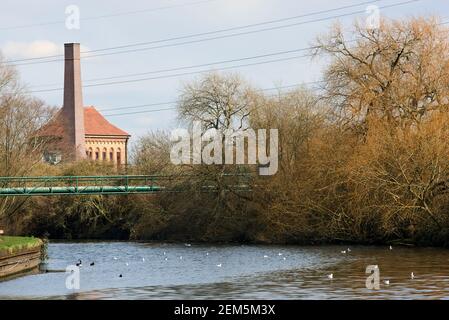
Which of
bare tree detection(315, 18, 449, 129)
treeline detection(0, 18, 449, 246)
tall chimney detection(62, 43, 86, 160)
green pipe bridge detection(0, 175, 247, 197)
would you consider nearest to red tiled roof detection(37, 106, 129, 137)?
tall chimney detection(62, 43, 86, 160)

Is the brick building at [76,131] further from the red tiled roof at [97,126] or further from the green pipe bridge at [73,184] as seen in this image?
the green pipe bridge at [73,184]

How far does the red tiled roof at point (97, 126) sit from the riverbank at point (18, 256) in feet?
280

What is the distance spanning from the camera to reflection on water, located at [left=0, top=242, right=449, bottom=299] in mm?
29750

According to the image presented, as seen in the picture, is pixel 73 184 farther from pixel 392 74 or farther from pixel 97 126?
pixel 97 126

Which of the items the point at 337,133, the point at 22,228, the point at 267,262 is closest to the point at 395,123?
the point at 337,133

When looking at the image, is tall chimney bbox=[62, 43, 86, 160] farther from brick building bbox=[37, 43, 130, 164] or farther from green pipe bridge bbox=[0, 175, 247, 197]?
green pipe bridge bbox=[0, 175, 247, 197]

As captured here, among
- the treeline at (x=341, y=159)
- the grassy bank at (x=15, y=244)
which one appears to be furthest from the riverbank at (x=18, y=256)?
the treeline at (x=341, y=159)

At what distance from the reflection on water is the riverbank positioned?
2.57ft

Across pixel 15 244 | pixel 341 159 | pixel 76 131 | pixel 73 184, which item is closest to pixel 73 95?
pixel 76 131

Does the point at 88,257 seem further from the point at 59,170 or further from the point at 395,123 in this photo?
the point at 59,170

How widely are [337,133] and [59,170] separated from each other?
31980 mm

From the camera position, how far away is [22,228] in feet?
237

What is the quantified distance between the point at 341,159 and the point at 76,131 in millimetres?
61338

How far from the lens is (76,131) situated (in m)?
109
